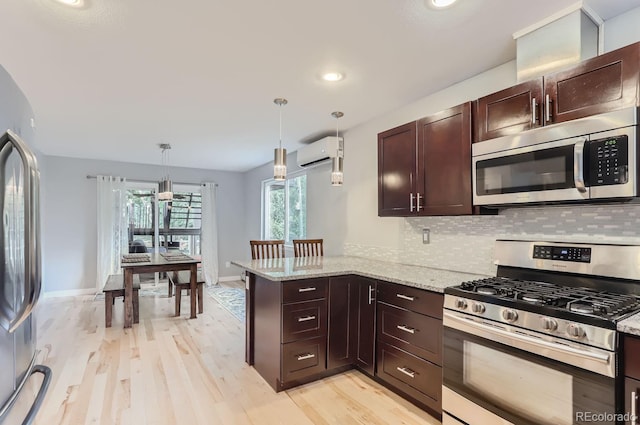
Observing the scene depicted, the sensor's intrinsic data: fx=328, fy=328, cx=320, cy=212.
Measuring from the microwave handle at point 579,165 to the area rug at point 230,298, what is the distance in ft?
12.1

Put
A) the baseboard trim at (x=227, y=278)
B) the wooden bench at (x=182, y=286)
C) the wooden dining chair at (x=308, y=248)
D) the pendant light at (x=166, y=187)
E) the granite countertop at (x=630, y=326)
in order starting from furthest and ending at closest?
the baseboard trim at (x=227, y=278) → the pendant light at (x=166, y=187) → the wooden bench at (x=182, y=286) → the wooden dining chair at (x=308, y=248) → the granite countertop at (x=630, y=326)

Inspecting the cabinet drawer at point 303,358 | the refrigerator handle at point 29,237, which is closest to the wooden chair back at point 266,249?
the cabinet drawer at point 303,358

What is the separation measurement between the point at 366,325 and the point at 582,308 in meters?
1.48

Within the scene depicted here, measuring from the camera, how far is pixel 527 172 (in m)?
1.89

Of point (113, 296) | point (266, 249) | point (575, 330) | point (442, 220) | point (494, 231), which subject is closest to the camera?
point (575, 330)

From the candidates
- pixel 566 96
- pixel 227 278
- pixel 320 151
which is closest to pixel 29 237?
pixel 566 96

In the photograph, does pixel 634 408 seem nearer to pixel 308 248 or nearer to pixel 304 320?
pixel 304 320

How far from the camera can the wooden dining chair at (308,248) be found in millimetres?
3762

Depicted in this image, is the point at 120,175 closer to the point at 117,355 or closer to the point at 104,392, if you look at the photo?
the point at 117,355

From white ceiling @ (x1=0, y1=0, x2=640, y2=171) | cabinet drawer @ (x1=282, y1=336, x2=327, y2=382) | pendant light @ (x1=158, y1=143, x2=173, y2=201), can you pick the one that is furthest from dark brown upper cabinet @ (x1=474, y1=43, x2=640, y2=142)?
pendant light @ (x1=158, y1=143, x2=173, y2=201)

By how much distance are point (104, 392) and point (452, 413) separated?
240 cm

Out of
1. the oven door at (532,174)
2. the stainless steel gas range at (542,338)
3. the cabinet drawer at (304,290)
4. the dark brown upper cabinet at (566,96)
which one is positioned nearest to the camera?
the stainless steel gas range at (542,338)

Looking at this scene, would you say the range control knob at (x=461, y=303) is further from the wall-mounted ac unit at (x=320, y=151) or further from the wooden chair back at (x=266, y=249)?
the wall-mounted ac unit at (x=320, y=151)

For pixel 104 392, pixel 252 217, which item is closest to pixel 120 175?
pixel 252 217
